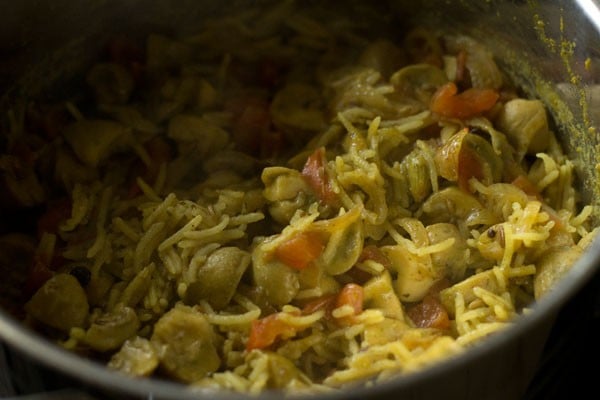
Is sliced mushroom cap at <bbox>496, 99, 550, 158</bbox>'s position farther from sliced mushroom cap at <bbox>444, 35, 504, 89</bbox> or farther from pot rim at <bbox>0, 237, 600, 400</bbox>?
pot rim at <bbox>0, 237, 600, 400</bbox>

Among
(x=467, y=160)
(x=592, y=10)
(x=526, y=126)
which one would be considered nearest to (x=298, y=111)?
(x=467, y=160)

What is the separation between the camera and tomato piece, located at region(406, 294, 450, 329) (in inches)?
126

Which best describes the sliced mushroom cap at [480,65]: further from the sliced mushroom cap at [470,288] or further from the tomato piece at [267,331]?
the tomato piece at [267,331]

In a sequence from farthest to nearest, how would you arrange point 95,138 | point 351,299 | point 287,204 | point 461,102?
point 461,102
point 95,138
point 287,204
point 351,299

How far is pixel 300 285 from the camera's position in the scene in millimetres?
3291

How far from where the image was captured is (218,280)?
323 centimetres

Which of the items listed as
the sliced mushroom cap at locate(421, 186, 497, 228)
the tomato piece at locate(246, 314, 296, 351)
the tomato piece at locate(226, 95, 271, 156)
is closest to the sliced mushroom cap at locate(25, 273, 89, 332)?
the tomato piece at locate(246, 314, 296, 351)

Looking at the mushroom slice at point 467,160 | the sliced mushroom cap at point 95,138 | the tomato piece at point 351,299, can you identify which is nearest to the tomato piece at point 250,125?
the sliced mushroom cap at point 95,138

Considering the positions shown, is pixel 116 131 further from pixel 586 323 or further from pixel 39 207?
pixel 586 323

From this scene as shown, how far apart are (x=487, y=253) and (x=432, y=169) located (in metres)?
0.46

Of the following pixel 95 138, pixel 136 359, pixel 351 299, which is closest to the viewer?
pixel 136 359

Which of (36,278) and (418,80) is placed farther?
(418,80)

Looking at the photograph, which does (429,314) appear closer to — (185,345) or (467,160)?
(467,160)

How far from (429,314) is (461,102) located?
43.5 inches
